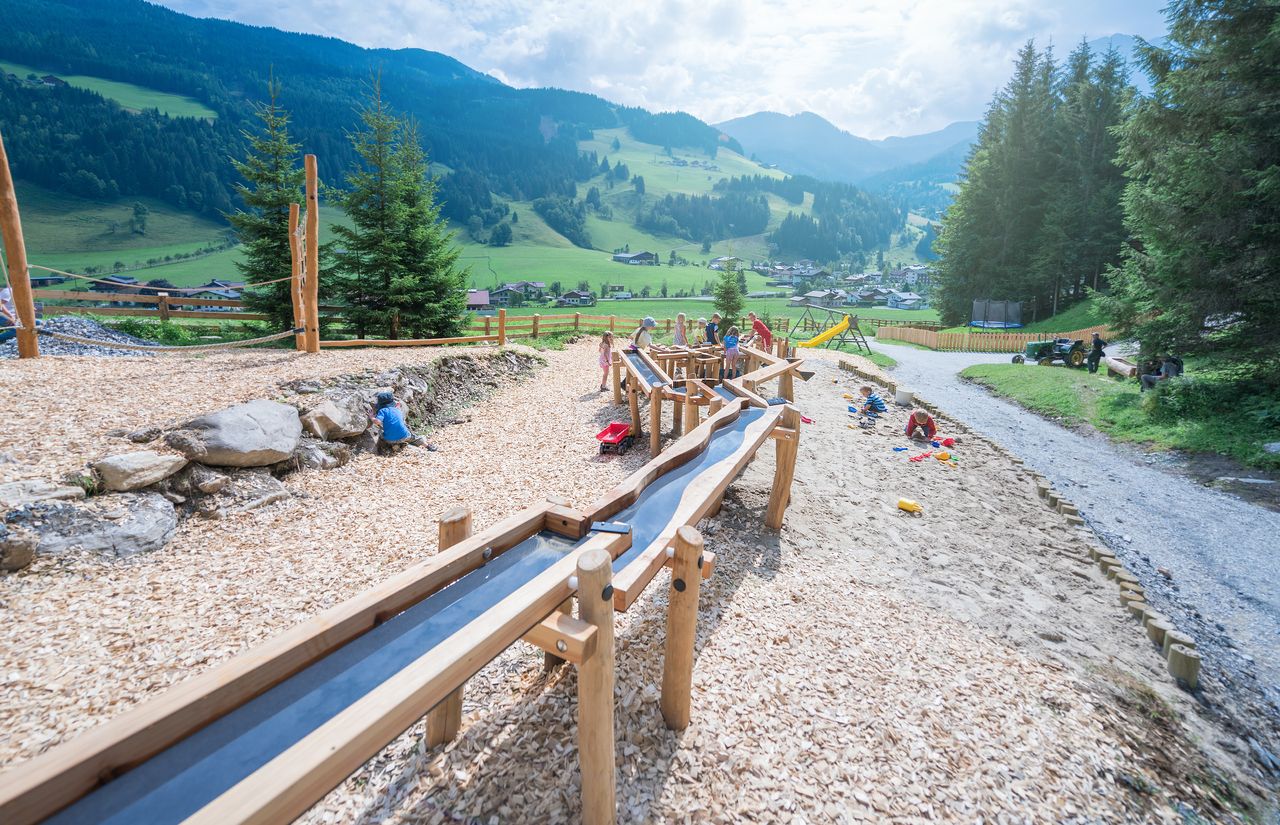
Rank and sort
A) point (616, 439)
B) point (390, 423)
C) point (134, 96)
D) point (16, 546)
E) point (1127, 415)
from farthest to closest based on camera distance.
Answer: point (134, 96) → point (1127, 415) → point (616, 439) → point (390, 423) → point (16, 546)

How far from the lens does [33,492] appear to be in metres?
4.82

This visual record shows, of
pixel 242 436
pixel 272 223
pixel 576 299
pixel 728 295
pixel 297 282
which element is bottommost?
pixel 576 299

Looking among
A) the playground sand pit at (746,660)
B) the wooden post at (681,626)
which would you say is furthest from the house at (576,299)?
the wooden post at (681,626)

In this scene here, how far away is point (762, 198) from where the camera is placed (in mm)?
172500

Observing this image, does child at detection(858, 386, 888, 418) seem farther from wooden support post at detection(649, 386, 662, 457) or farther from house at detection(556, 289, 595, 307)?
house at detection(556, 289, 595, 307)

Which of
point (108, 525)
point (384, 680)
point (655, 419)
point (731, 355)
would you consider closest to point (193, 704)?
point (384, 680)

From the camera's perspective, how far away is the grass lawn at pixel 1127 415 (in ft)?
32.5

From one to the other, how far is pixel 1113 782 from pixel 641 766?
10.1ft

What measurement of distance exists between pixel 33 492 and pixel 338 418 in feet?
10.9

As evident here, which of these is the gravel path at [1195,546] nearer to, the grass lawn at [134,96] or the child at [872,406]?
the child at [872,406]

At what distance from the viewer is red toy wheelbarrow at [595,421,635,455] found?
8.62m

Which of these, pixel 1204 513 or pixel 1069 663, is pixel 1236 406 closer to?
pixel 1204 513

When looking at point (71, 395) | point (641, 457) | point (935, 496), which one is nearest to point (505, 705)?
point (641, 457)

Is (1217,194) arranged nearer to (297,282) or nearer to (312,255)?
(312,255)
